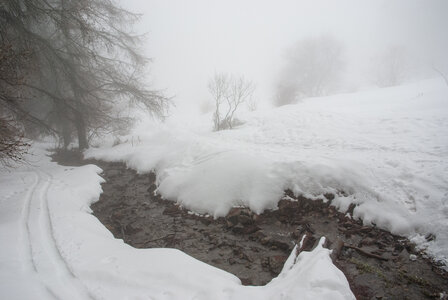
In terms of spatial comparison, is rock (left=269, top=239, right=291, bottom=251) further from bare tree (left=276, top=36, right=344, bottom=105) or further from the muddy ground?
bare tree (left=276, top=36, right=344, bottom=105)

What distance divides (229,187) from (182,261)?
107 inches

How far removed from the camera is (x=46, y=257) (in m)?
3.61

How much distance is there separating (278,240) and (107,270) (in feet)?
10.4

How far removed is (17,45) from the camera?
675cm

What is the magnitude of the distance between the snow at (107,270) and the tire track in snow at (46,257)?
0.4 inches

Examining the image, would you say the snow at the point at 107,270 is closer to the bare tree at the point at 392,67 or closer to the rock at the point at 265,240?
the rock at the point at 265,240

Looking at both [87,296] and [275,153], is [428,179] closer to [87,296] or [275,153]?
[275,153]

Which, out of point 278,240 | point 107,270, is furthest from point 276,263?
point 107,270

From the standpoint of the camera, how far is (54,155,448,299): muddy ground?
3361 millimetres

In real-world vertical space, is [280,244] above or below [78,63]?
below

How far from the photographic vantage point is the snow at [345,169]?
14.4 feet

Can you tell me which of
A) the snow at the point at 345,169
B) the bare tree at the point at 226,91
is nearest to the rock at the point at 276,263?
the snow at the point at 345,169

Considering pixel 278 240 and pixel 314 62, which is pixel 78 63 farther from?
pixel 314 62

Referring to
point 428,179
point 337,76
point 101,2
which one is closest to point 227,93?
point 101,2
